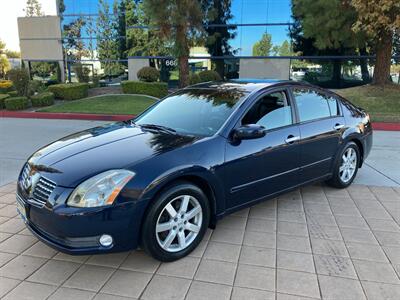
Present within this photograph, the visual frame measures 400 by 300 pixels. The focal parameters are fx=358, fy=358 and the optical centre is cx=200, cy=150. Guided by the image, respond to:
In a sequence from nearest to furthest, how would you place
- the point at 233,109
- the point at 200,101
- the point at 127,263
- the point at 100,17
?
the point at 127,263 < the point at 233,109 < the point at 200,101 < the point at 100,17

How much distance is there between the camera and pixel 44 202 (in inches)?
113

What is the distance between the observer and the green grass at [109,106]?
42.8 ft

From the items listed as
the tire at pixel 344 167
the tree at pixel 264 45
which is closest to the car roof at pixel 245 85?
the tire at pixel 344 167

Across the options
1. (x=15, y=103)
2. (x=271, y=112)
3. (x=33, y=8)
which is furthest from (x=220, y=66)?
(x=33, y=8)

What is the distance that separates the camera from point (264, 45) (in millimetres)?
19188

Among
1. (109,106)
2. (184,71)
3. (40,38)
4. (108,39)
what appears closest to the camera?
(109,106)

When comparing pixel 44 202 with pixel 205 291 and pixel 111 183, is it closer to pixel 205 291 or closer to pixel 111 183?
pixel 111 183

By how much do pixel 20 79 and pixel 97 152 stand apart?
45.4ft

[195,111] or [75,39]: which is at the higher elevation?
[75,39]

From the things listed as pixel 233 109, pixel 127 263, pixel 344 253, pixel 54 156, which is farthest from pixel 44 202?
pixel 344 253

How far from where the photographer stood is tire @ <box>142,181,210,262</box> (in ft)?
9.69

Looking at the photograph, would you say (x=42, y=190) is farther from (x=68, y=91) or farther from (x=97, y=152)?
(x=68, y=91)

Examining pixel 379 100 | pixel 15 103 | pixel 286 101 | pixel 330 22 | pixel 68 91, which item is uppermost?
pixel 330 22

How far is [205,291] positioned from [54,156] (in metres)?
1.78
